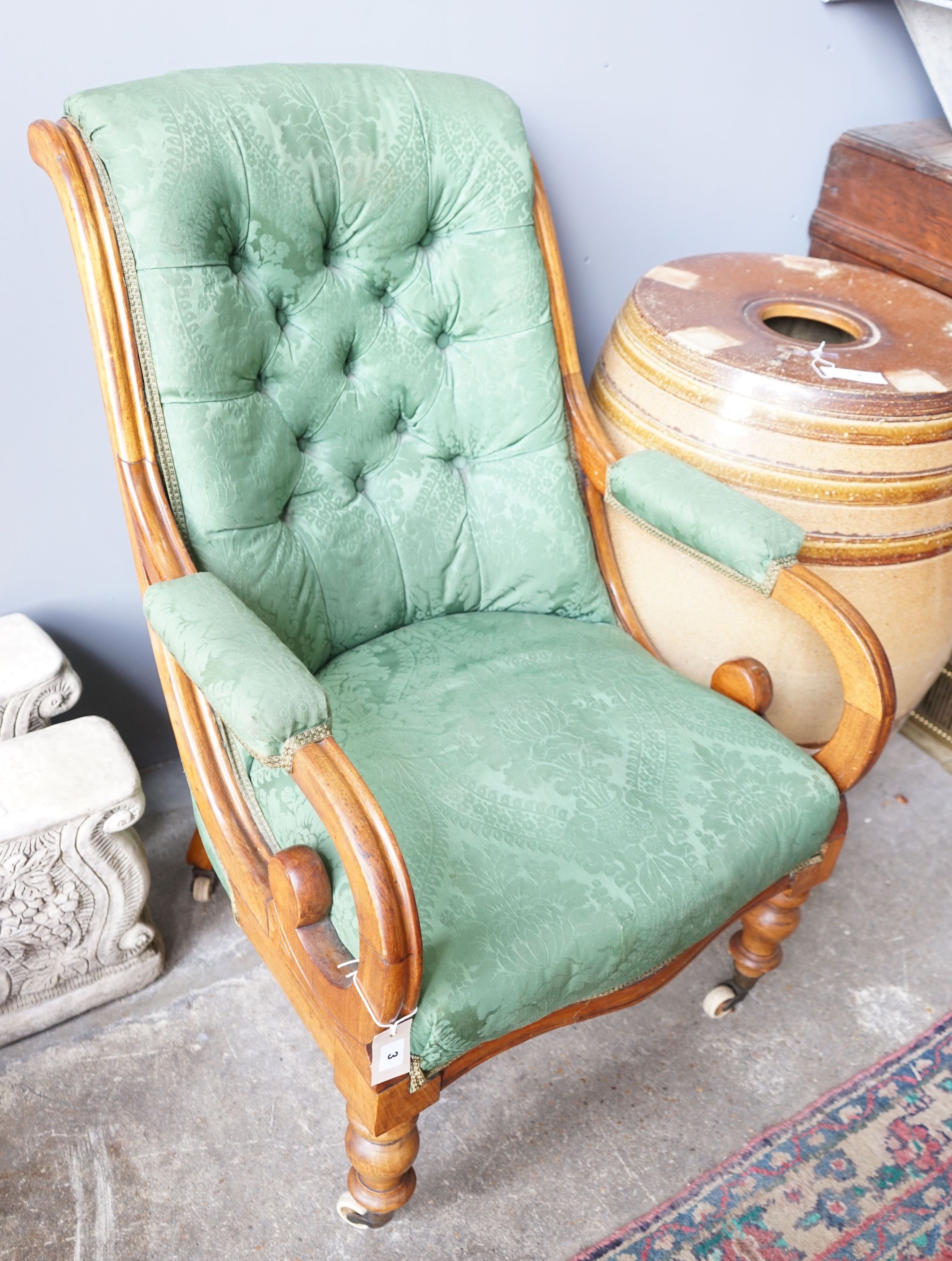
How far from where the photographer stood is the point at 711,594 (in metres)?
1.47

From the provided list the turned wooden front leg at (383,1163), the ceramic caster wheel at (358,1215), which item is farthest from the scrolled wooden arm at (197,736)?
the ceramic caster wheel at (358,1215)

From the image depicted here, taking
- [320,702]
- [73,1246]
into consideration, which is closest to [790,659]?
[320,702]

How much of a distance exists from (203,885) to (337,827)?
2.72 ft

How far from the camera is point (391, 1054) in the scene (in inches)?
36.2

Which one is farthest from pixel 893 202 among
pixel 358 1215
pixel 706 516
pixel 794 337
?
pixel 358 1215

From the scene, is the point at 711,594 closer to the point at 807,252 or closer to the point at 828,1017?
the point at 828,1017

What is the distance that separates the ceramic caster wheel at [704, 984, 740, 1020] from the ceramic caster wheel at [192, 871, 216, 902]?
2.53 feet

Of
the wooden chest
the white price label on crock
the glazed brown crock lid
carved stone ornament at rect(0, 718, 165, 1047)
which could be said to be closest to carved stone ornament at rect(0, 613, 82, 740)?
carved stone ornament at rect(0, 718, 165, 1047)

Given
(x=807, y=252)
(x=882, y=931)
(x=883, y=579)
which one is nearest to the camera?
(x=883, y=579)

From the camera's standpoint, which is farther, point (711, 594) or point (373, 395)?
point (711, 594)

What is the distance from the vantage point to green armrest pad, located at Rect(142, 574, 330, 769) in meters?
0.85

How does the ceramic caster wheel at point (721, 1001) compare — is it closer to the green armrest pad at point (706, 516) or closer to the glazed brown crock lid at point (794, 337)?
the green armrest pad at point (706, 516)

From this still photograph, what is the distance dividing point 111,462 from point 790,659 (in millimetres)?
1043

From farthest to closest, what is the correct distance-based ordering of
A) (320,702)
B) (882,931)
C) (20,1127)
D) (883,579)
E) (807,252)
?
(807,252) → (882,931) → (883,579) → (20,1127) → (320,702)
